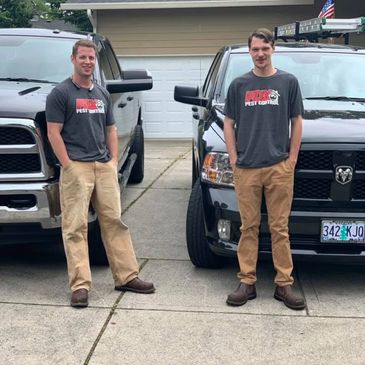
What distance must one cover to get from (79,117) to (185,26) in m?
10.8

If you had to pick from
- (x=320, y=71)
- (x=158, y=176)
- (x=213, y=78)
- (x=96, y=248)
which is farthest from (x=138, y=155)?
(x=96, y=248)

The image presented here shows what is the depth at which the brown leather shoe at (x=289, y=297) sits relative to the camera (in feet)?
14.1

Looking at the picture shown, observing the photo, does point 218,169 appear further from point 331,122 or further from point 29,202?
point 29,202

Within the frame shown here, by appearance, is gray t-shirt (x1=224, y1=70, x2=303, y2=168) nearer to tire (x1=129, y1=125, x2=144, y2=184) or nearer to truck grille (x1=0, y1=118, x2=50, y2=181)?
truck grille (x1=0, y1=118, x2=50, y2=181)

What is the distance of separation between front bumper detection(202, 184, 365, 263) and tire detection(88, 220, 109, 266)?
38.7 inches

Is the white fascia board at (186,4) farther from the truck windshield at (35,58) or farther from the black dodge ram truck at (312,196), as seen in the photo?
the black dodge ram truck at (312,196)

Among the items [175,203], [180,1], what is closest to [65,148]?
[175,203]

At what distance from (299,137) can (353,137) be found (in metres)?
0.44

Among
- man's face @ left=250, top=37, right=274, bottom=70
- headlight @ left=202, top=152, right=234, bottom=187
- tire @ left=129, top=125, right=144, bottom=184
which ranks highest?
man's face @ left=250, top=37, right=274, bottom=70

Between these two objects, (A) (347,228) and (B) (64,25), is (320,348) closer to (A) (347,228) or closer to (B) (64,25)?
(A) (347,228)

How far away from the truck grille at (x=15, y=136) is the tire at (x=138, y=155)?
3.70 metres

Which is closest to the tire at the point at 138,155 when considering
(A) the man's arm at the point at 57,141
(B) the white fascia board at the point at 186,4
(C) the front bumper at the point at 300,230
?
(C) the front bumper at the point at 300,230

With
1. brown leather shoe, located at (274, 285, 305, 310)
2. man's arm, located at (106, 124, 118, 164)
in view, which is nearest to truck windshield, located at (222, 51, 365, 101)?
man's arm, located at (106, 124, 118, 164)

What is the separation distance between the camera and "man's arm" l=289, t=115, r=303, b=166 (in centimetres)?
421
